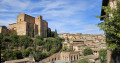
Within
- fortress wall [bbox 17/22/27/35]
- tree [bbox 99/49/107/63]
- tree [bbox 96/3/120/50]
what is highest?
fortress wall [bbox 17/22/27/35]

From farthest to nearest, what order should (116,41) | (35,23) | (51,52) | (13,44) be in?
(35,23), (51,52), (13,44), (116,41)

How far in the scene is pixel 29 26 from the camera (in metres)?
34.9

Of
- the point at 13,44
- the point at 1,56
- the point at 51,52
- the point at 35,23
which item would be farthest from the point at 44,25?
the point at 1,56

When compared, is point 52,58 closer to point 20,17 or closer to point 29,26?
point 29,26

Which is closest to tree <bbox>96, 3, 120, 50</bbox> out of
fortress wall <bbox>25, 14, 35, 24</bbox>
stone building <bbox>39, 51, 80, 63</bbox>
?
stone building <bbox>39, 51, 80, 63</bbox>

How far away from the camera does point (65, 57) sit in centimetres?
3027

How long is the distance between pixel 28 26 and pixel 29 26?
18.5 inches

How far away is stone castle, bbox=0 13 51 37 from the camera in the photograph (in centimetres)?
3328

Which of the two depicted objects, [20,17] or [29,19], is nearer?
[20,17]

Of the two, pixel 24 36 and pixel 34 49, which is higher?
pixel 24 36

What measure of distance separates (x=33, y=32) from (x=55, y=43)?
9330mm

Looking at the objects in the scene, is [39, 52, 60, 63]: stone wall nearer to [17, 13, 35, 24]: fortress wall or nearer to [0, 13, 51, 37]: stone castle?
[0, 13, 51, 37]: stone castle

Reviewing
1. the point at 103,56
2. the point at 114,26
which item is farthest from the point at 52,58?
the point at 114,26

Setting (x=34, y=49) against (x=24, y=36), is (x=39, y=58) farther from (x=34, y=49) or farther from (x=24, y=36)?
(x=24, y=36)
